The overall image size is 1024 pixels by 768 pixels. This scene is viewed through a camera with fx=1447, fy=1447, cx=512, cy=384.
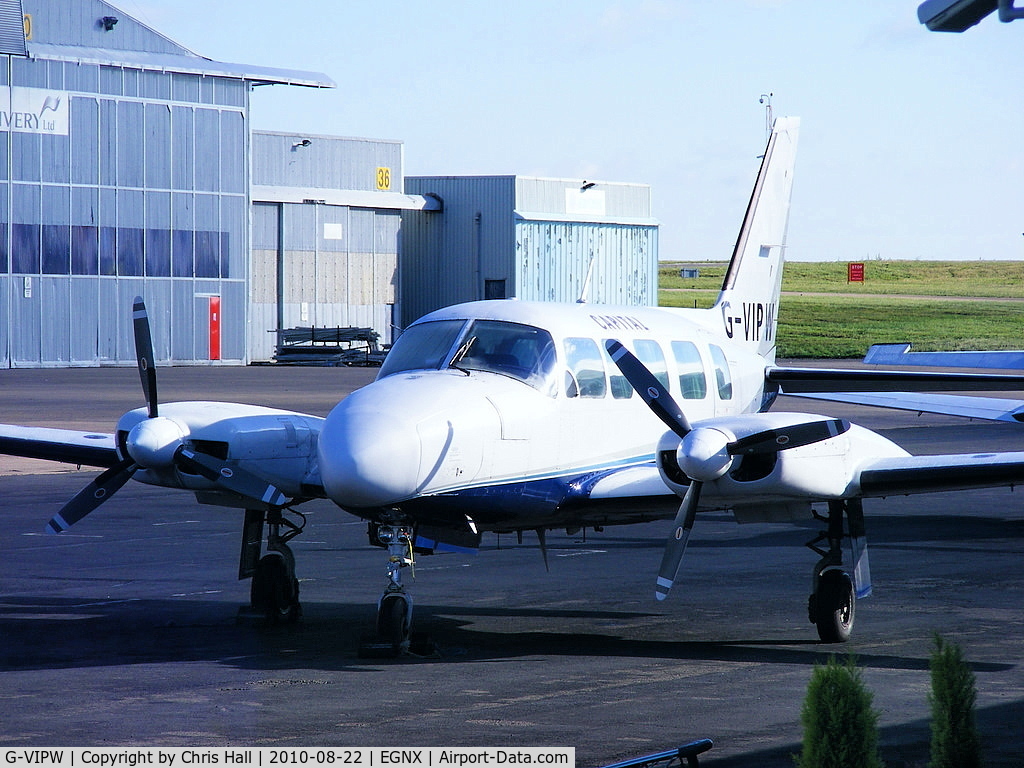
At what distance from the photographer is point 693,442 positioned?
10961 mm

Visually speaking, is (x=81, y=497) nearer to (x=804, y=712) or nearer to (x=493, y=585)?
(x=493, y=585)

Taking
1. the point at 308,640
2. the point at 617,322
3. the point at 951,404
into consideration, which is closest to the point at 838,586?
the point at 617,322

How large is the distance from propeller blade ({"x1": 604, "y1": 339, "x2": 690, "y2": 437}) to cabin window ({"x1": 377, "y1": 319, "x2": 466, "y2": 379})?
1340 mm

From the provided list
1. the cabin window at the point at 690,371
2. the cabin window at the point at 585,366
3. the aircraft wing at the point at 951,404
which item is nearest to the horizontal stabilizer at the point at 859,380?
the cabin window at the point at 690,371

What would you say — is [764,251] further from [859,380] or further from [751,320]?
[859,380]

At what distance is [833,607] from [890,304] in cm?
11161

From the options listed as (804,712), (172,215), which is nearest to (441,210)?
(172,215)

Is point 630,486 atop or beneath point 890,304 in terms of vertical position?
beneath

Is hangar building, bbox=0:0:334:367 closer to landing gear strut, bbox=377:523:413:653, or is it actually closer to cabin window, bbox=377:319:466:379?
cabin window, bbox=377:319:466:379

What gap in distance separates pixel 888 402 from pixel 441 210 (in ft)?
153

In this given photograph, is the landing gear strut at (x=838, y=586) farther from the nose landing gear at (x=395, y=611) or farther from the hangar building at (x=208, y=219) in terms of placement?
the hangar building at (x=208, y=219)

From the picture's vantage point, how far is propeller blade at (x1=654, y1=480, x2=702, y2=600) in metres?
11.3

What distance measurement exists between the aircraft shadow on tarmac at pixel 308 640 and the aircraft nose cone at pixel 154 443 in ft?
4.92

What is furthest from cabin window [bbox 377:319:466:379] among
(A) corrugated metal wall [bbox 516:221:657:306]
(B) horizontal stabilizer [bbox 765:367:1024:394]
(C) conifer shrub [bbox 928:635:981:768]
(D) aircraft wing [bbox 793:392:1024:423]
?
(A) corrugated metal wall [bbox 516:221:657:306]
